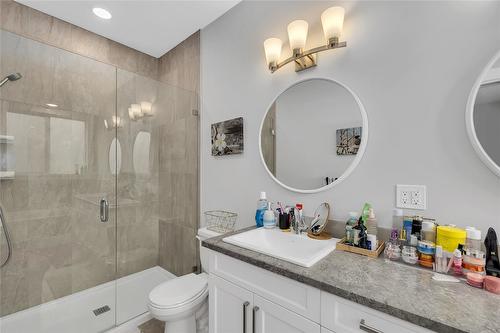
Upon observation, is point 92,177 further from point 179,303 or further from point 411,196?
point 411,196

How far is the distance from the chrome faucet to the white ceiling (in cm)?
178

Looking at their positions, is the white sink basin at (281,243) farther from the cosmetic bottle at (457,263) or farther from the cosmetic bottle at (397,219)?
the cosmetic bottle at (457,263)

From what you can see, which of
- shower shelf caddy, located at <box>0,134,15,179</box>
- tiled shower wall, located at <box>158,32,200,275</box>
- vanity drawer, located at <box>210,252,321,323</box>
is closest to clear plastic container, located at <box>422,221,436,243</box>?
vanity drawer, located at <box>210,252,321,323</box>

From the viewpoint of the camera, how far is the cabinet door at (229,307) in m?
1.02

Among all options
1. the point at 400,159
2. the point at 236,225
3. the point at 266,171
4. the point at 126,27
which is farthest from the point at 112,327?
the point at 126,27

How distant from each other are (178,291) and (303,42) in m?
1.80

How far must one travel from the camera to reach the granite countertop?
0.59 metres

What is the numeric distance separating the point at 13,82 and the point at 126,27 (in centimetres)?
103

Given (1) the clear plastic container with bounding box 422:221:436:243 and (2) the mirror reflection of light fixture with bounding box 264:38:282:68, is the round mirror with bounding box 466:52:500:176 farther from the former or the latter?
(2) the mirror reflection of light fixture with bounding box 264:38:282:68

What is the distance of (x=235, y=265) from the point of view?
42.6 inches

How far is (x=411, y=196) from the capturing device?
106 centimetres

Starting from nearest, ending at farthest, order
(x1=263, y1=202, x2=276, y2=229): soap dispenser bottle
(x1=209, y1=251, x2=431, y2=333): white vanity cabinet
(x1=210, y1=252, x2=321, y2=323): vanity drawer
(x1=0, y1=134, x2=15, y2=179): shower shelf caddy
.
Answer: (x1=209, y1=251, x2=431, y2=333): white vanity cabinet → (x1=210, y1=252, x2=321, y2=323): vanity drawer → (x1=263, y1=202, x2=276, y2=229): soap dispenser bottle → (x1=0, y1=134, x2=15, y2=179): shower shelf caddy

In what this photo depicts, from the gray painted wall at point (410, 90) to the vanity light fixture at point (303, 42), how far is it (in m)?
0.06

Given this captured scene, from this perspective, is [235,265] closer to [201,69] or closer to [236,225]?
[236,225]
